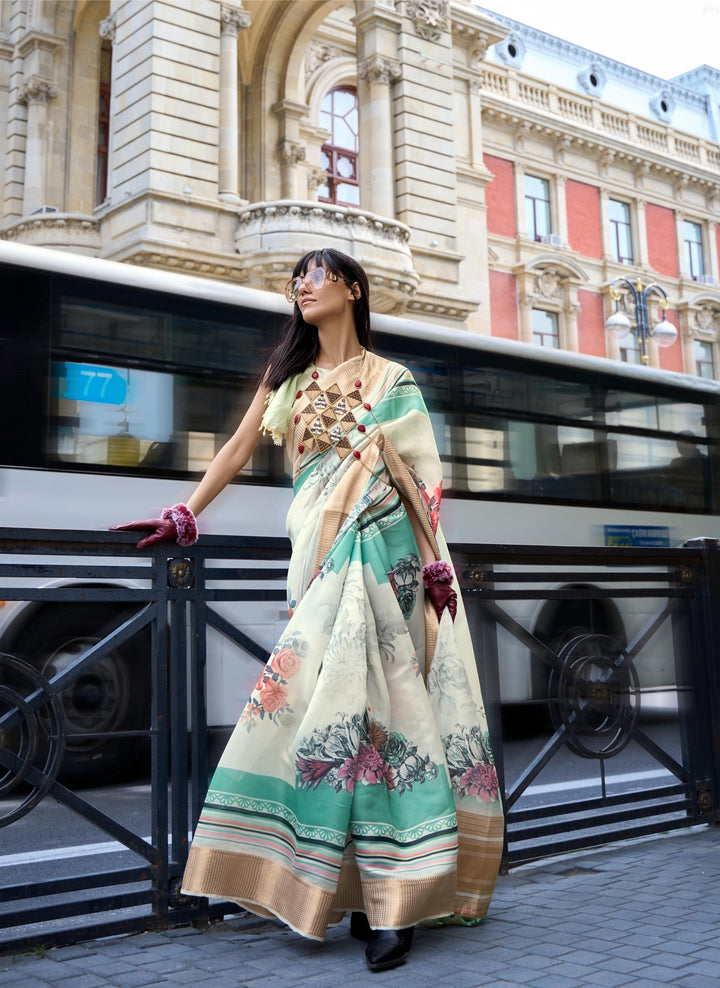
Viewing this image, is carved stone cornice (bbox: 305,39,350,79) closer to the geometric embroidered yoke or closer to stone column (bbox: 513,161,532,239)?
stone column (bbox: 513,161,532,239)

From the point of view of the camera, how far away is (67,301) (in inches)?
308

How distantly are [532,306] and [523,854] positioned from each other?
98.3 ft

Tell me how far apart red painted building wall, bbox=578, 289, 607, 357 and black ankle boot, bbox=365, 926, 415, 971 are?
106 feet

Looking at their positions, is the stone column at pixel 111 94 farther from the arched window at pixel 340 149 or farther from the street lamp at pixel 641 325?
the street lamp at pixel 641 325

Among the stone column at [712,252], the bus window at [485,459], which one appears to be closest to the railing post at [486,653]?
the bus window at [485,459]

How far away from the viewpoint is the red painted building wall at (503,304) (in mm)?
31750

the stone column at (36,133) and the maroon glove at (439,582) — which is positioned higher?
the stone column at (36,133)

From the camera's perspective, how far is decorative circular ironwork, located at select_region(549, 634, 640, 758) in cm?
432

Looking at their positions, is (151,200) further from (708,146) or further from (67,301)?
(708,146)

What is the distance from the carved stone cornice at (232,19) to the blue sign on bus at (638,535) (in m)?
13.4

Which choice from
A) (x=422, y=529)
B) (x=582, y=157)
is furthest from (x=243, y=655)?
(x=582, y=157)

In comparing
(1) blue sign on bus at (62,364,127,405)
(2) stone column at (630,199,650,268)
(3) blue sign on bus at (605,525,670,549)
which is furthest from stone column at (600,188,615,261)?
(1) blue sign on bus at (62,364,127,405)

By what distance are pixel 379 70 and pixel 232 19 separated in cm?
310

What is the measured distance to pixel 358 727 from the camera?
2877 mm
